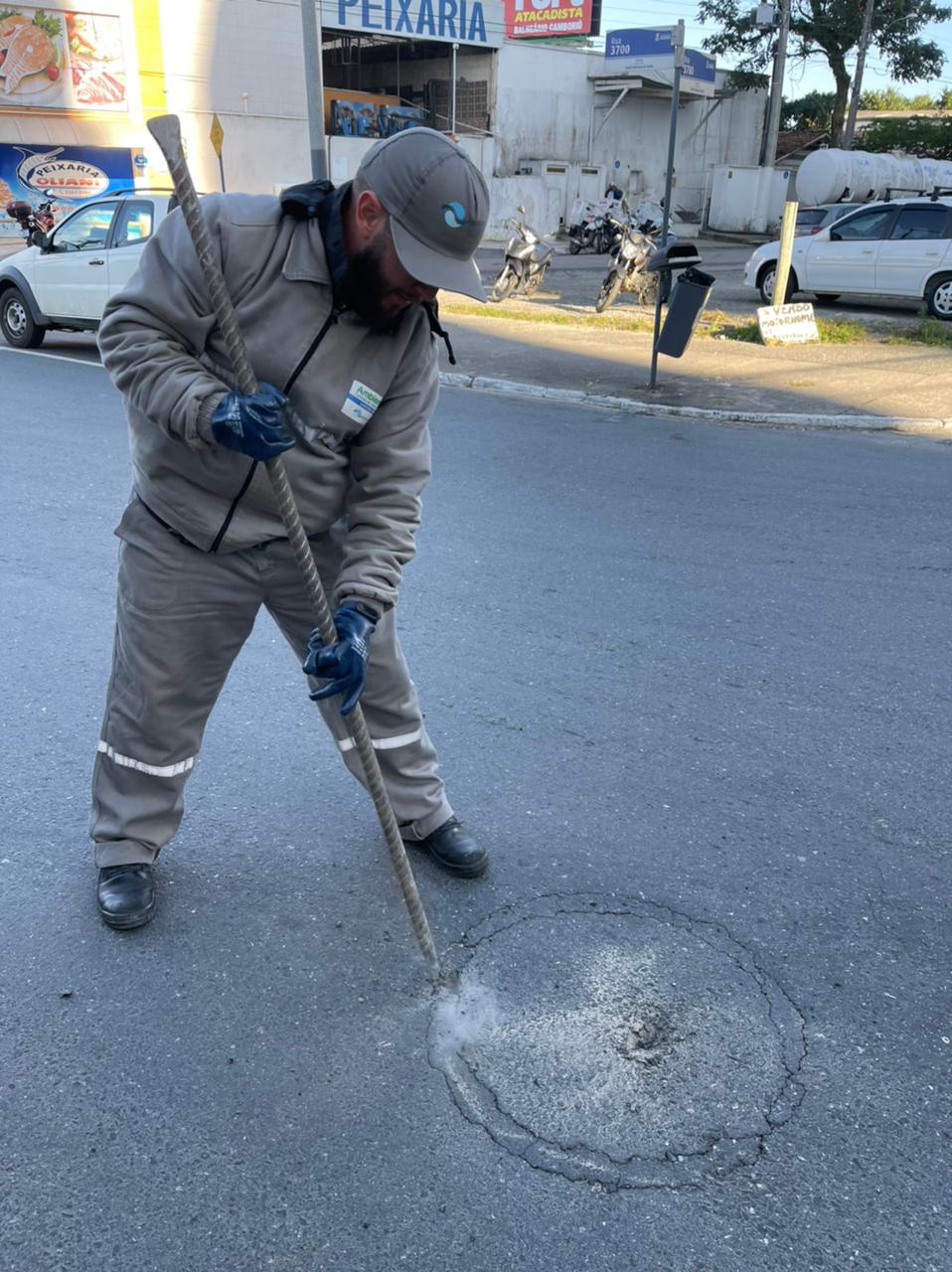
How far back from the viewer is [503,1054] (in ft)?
7.83

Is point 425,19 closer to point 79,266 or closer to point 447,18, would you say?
point 447,18

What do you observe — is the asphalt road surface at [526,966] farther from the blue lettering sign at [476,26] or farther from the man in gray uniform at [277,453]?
the blue lettering sign at [476,26]

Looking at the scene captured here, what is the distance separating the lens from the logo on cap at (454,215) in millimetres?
2250

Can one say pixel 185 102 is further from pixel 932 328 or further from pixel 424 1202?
pixel 424 1202

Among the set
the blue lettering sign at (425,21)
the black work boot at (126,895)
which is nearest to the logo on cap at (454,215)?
the black work boot at (126,895)

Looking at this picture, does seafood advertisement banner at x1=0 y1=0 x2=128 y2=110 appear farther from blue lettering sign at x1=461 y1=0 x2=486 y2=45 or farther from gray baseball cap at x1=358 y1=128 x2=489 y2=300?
gray baseball cap at x1=358 y1=128 x2=489 y2=300

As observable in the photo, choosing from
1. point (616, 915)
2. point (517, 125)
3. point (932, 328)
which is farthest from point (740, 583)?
point (517, 125)

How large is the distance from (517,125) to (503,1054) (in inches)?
1366

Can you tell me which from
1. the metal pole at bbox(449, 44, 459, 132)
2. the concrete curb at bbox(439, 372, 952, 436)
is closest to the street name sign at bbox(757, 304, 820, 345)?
the concrete curb at bbox(439, 372, 952, 436)

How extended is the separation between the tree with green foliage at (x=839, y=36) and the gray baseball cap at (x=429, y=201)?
3875 cm

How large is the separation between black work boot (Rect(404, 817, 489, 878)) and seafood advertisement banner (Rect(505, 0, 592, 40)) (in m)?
38.7

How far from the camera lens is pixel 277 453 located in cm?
217

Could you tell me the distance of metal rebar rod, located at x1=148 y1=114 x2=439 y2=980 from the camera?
192 cm

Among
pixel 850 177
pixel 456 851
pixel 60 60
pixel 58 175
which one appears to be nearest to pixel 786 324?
pixel 456 851
